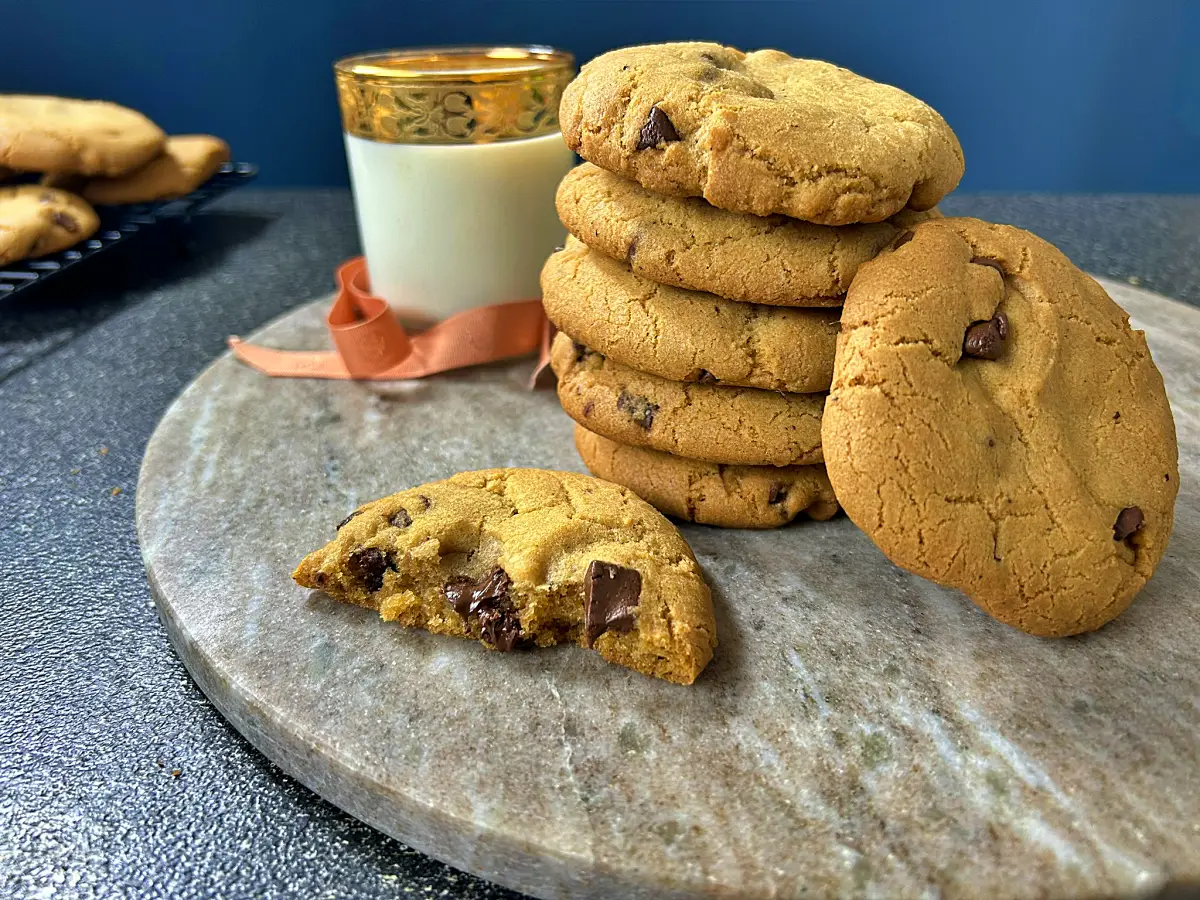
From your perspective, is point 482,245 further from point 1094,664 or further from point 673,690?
point 1094,664

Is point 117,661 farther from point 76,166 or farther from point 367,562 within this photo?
point 76,166

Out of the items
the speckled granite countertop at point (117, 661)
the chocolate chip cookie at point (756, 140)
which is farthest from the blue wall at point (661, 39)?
the chocolate chip cookie at point (756, 140)

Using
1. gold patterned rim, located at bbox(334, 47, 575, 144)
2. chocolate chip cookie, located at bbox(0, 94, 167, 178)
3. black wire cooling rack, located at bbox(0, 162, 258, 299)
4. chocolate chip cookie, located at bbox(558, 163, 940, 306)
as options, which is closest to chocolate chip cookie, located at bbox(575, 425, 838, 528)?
chocolate chip cookie, located at bbox(558, 163, 940, 306)

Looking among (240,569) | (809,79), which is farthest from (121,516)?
(809,79)

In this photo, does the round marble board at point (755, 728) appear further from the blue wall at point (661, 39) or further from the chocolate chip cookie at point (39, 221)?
the blue wall at point (661, 39)

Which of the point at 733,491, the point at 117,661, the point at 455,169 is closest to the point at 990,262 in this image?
the point at 733,491

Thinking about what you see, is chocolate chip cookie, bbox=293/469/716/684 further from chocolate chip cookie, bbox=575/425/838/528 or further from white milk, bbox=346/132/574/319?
white milk, bbox=346/132/574/319
